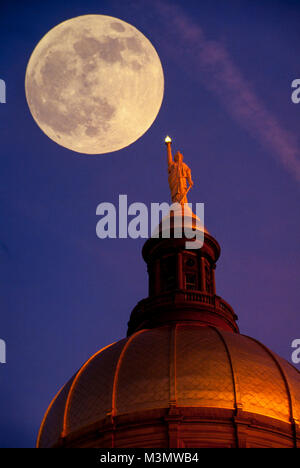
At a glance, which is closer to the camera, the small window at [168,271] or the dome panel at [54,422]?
the dome panel at [54,422]

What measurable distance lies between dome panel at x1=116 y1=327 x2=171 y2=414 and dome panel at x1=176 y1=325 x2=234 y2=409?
0.66 m

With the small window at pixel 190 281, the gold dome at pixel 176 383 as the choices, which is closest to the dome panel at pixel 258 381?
the gold dome at pixel 176 383

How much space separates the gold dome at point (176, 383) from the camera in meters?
46.8

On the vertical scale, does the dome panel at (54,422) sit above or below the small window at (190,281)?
below

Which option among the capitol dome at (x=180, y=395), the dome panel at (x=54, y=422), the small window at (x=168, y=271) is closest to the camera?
the capitol dome at (x=180, y=395)

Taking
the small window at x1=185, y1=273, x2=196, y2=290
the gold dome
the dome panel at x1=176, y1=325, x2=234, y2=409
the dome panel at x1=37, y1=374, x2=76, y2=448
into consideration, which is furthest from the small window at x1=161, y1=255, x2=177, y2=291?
the dome panel at x1=37, y1=374, x2=76, y2=448

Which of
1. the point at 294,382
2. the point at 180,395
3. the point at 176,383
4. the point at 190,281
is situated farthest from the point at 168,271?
the point at 180,395

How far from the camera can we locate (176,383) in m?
47.1

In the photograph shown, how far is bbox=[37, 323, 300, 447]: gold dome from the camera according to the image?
46781mm

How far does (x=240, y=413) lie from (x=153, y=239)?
17.8 metres

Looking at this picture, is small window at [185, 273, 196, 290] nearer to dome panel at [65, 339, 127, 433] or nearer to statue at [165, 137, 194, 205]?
statue at [165, 137, 194, 205]

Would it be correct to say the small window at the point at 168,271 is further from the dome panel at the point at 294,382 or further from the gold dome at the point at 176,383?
the dome panel at the point at 294,382

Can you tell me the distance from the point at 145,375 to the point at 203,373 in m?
2.69

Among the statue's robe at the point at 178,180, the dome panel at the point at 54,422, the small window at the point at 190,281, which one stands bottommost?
the dome panel at the point at 54,422
